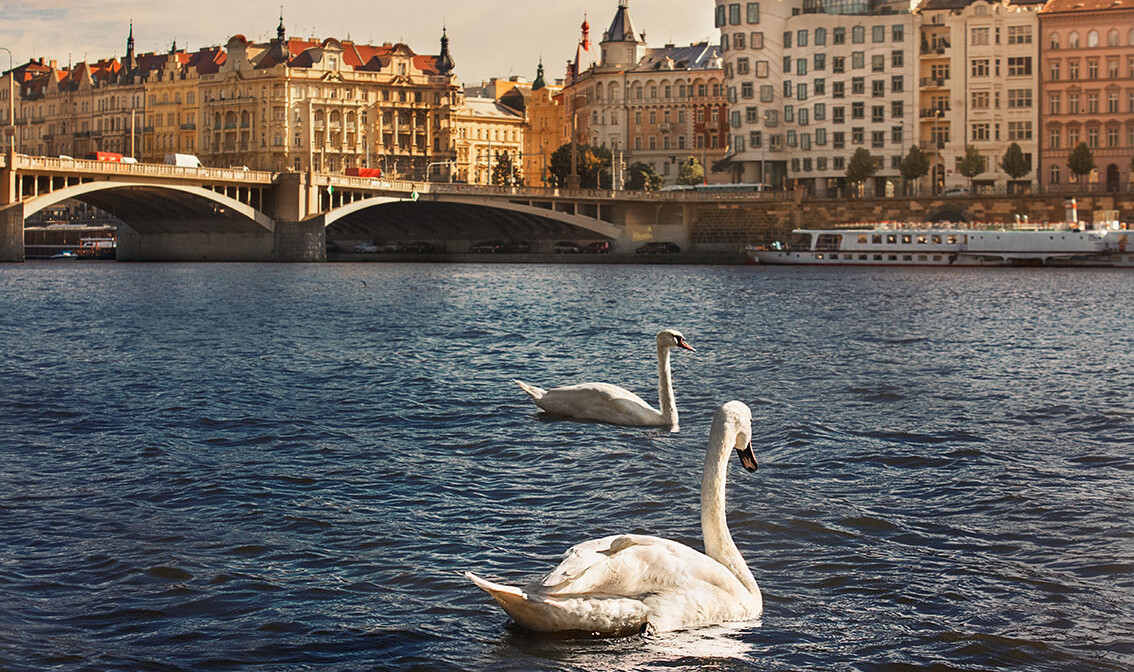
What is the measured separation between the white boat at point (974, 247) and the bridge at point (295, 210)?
47.8 ft

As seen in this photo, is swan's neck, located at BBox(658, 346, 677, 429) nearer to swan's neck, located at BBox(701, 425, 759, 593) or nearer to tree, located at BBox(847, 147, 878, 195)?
swan's neck, located at BBox(701, 425, 759, 593)

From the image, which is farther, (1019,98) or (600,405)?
(1019,98)

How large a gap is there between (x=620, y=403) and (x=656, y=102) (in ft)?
412

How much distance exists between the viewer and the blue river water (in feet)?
29.5

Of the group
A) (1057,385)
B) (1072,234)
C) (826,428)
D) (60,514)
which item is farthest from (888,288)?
(60,514)

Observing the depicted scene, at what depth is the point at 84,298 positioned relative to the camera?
54094 mm

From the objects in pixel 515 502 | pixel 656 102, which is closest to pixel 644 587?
pixel 515 502

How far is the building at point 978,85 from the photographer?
333 feet

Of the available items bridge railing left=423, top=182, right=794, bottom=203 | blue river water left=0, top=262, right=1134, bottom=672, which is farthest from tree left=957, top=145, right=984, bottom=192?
blue river water left=0, top=262, right=1134, bottom=672

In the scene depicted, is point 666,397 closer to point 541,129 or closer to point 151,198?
point 151,198

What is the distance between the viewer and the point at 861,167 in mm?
103625

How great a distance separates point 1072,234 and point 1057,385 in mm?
67175

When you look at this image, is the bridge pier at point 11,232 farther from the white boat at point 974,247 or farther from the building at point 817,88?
the building at point 817,88

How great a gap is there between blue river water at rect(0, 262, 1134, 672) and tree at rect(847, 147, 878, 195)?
242 ft
